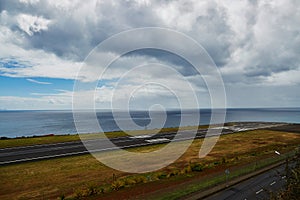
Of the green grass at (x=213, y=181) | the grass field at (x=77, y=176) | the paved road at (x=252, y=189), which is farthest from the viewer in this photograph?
the grass field at (x=77, y=176)

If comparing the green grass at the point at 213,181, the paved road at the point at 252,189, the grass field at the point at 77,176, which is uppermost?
the grass field at the point at 77,176

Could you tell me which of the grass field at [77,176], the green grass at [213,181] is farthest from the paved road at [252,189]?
the grass field at [77,176]

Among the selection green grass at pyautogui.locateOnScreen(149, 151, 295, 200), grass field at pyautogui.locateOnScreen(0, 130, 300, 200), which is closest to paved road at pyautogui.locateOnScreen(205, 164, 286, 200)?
green grass at pyautogui.locateOnScreen(149, 151, 295, 200)

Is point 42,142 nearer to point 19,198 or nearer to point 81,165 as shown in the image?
point 81,165

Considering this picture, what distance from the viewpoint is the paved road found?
27.3 meters

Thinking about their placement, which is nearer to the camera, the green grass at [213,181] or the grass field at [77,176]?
the green grass at [213,181]

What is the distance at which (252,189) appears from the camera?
30.0 m

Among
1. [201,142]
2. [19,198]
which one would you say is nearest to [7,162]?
[19,198]

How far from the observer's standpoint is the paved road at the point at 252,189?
27.3 m

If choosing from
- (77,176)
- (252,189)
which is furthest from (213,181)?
(77,176)

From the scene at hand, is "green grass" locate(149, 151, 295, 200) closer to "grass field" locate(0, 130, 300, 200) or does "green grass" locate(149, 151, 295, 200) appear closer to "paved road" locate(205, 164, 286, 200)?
"paved road" locate(205, 164, 286, 200)

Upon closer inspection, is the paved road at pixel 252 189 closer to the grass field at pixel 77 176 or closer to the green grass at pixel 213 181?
the green grass at pixel 213 181

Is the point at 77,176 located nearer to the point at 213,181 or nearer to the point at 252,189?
the point at 213,181

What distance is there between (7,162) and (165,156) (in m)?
29.9
